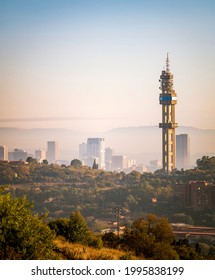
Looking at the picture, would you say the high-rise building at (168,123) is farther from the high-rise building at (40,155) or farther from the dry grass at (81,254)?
the dry grass at (81,254)

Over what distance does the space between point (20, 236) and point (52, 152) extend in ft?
105

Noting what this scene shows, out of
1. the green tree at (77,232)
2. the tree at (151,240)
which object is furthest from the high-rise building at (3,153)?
the green tree at (77,232)

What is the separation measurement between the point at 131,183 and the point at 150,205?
17.9 ft

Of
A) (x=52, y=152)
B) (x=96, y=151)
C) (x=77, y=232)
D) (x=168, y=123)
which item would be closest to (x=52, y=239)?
(x=77, y=232)

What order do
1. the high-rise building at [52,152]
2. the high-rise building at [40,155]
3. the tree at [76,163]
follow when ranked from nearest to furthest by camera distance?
the high-rise building at [52,152] < the high-rise building at [40,155] < the tree at [76,163]

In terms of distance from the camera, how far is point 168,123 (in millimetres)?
42406

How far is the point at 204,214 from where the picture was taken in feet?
91.6

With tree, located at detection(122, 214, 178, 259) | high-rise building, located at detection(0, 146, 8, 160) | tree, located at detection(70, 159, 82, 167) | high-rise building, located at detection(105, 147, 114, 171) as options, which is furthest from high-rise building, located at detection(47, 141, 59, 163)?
tree, located at detection(122, 214, 178, 259)

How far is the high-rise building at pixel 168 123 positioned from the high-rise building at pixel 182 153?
18.2 inches

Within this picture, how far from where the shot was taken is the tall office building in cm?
3425

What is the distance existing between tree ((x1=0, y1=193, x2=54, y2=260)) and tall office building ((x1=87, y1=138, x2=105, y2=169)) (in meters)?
26.7

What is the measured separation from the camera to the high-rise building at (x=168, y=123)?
40.7 meters

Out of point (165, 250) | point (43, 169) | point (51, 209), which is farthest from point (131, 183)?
point (165, 250)

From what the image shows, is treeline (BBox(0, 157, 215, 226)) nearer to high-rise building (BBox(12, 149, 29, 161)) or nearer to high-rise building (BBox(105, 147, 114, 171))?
high-rise building (BBox(12, 149, 29, 161))
